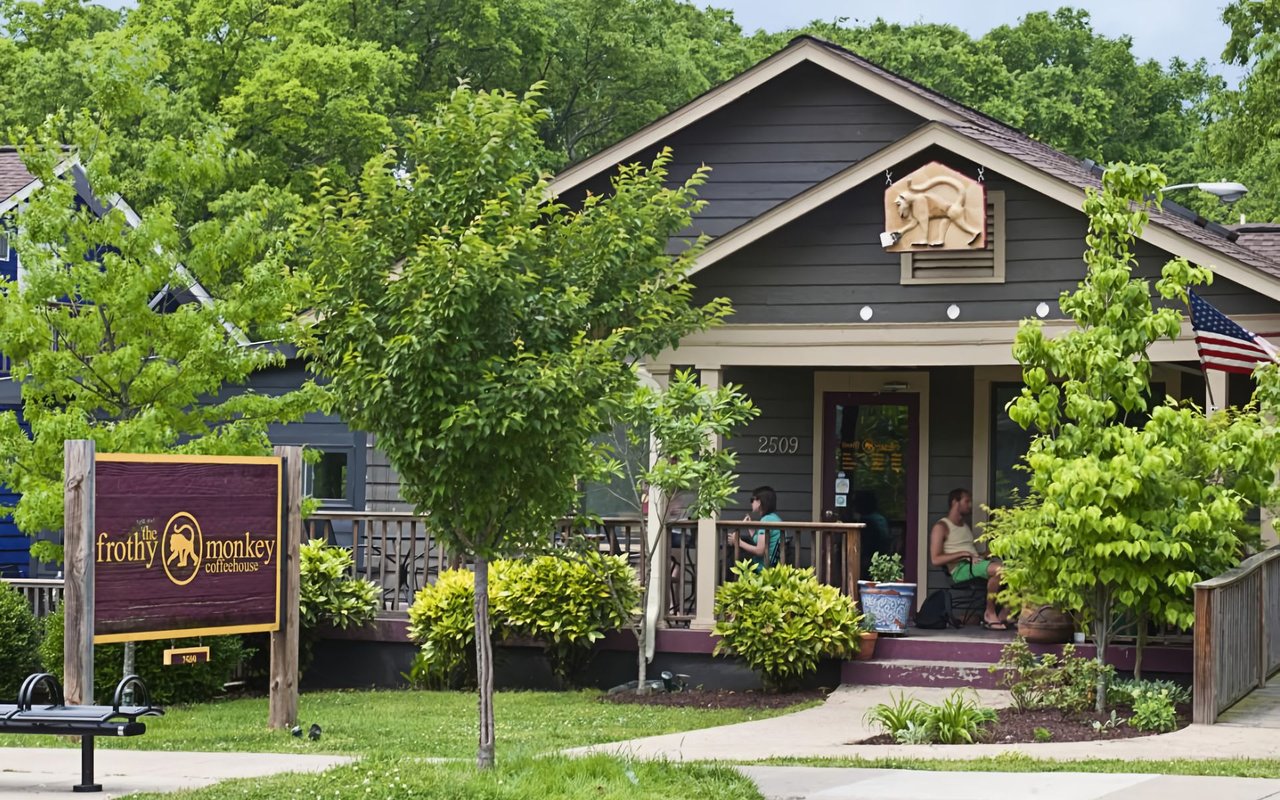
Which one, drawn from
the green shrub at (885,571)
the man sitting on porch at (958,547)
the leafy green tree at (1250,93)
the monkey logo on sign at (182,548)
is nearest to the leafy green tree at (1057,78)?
the leafy green tree at (1250,93)

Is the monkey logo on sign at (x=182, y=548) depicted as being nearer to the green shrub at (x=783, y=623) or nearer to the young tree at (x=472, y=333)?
the young tree at (x=472, y=333)

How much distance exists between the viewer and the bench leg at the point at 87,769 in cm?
903

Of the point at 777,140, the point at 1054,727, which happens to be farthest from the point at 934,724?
the point at 777,140

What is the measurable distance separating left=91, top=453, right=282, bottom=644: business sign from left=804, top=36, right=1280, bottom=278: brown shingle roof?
696cm

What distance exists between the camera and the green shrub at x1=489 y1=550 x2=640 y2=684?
1480 cm

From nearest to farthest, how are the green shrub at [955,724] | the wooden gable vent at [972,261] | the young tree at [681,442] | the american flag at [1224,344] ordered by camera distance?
the green shrub at [955,724] → the american flag at [1224,344] → the young tree at [681,442] → the wooden gable vent at [972,261]

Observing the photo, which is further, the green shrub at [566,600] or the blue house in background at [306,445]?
the blue house in background at [306,445]

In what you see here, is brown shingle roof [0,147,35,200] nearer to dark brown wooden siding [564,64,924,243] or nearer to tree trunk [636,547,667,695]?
dark brown wooden siding [564,64,924,243]

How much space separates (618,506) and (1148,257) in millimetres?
6432

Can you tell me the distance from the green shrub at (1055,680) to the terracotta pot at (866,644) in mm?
1554

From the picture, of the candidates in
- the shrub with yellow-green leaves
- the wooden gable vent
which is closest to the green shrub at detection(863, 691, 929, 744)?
the shrub with yellow-green leaves

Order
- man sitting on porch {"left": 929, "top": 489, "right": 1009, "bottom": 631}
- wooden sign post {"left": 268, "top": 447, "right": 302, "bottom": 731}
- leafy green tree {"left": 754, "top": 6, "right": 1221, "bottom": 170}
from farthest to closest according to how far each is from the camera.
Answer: leafy green tree {"left": 754, "top": 6, "right": 1221, "bottom": 170}
man sitting on porch {"left": 929, "top": 489, "right": 1009, "bottom": 631}
wooden sign post {"left": 268, "top": 447, "right": 302, "bottom": 731}

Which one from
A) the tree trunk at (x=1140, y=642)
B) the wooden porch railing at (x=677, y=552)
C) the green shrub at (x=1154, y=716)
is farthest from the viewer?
the wooden porch railing at (x=677, y=552)

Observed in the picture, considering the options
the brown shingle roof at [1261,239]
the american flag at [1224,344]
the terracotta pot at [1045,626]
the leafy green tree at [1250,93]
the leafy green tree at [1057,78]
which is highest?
the leafy green tree at [1057,78]
